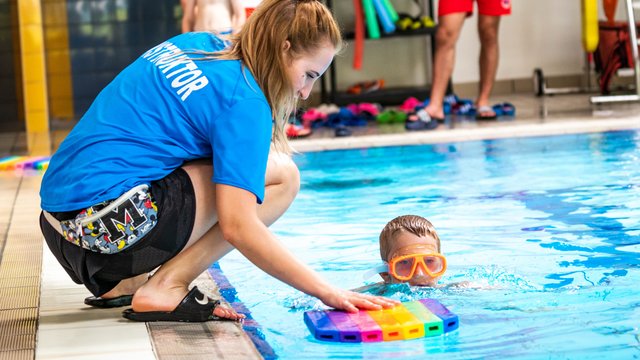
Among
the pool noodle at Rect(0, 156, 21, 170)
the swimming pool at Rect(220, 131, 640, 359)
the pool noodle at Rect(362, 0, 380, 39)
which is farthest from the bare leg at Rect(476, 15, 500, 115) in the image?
the pool noodle at Rect(0, 156, 21, 170)

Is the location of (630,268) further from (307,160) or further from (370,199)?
(307,160)

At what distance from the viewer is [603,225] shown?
14.3 ft

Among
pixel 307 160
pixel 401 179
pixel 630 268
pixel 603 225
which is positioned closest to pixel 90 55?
pixel 307 160

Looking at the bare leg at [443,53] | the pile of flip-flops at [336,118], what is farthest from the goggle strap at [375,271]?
the pile of flip-flops at [336,118]

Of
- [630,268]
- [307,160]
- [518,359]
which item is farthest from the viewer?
[307,160]

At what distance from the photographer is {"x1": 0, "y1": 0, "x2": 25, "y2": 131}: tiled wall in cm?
1034

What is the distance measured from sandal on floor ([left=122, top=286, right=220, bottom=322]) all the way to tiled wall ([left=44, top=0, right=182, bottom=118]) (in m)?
7.81

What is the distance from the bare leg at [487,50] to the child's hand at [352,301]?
5.85 m

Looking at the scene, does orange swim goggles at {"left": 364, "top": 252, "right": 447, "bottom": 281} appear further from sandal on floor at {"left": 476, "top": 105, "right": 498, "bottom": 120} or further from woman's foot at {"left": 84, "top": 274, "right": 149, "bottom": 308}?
sandal on floor at {"left": 476, "top": 105, "right": 498, "bottom": 120}

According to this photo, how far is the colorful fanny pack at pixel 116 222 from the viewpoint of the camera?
2.71 meters

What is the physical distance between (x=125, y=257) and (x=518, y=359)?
1.07 metres

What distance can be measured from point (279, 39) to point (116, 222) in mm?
641

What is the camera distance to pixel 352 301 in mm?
2730

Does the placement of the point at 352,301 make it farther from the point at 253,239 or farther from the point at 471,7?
the point at 471,7
